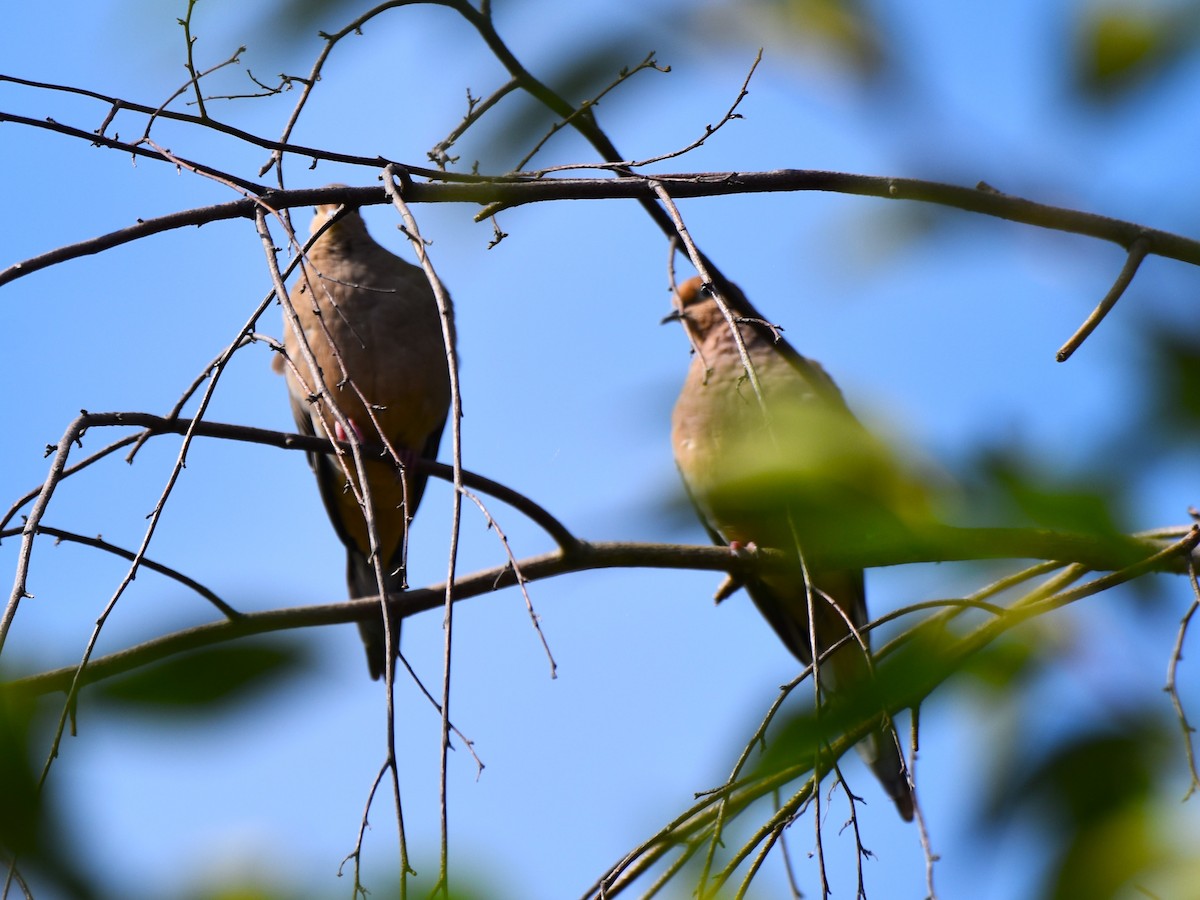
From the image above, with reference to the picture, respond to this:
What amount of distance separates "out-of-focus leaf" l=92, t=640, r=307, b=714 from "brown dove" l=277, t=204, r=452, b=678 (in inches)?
171

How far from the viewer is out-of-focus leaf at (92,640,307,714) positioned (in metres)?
0.53

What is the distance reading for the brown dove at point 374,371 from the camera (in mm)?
5156

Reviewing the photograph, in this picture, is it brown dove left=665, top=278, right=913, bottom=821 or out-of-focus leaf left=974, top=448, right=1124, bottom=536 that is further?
brown dove left=665, top=278, right=913, bottom=821

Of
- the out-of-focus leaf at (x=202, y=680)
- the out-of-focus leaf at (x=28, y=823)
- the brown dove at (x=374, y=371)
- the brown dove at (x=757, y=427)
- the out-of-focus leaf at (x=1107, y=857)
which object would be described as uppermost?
the brown dove at (x=374, y=371)

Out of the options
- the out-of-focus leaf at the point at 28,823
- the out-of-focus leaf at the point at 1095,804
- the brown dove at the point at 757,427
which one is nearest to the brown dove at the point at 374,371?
the brown dove at the point at 757,427

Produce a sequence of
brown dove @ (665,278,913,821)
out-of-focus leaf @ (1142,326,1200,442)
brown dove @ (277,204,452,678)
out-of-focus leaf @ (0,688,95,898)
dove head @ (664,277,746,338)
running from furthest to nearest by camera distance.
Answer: dove head @ (664,277,746,338) → brown dove @ (277,204,452,678) → brown dove @ (665,278,913,821) → out-of-focus leaf @ (1142,326,1200,442) → out-of-focus leaf @ (0,688,95,898)

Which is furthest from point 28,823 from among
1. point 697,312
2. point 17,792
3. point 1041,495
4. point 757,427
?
point 697,312

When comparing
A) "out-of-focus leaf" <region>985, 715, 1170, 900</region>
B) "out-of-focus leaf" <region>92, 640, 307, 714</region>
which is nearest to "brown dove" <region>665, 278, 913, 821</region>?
"out-of-focus leaf" <region>985, 715, 1170, 900</region>

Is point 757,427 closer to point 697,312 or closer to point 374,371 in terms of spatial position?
point 374,371

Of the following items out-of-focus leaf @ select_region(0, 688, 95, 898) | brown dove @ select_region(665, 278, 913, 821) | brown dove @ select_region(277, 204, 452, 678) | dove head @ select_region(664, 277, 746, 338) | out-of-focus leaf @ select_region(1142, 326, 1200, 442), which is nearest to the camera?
out-of-focus leaf @ select_region(0, 688, 95, 898)

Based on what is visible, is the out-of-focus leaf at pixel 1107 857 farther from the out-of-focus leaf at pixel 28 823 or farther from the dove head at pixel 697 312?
the dove head at pixel 697 312

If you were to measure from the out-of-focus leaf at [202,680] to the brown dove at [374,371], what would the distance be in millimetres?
Result: 4339

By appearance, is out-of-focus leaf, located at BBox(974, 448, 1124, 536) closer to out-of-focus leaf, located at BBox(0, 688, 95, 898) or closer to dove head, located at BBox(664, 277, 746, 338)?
out-of-focus leaf, located at BBox(0, 688, 95, 898)

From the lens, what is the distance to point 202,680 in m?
0.54
